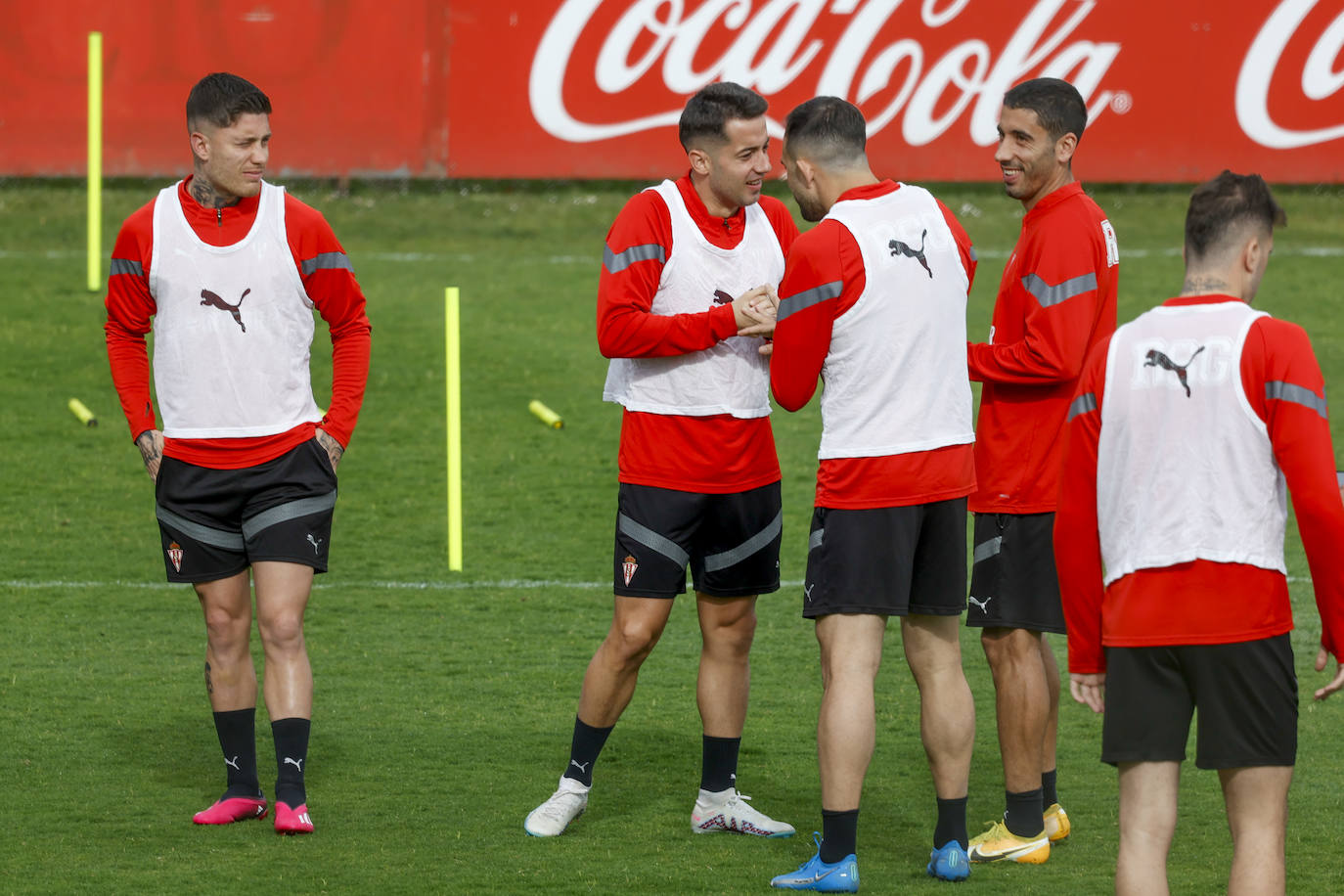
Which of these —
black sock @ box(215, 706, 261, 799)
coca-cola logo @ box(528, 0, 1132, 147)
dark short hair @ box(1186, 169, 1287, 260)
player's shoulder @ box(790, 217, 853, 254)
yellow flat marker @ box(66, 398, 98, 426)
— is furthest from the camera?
coca-cola logo @ box(528, 0, 1132, 147)

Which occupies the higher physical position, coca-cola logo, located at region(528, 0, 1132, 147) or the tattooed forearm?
coca-cola logo, located at region(528, 0, 1132, 147)

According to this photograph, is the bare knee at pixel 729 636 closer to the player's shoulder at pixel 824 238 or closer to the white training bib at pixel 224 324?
the player's shoulder at pixel 824 238

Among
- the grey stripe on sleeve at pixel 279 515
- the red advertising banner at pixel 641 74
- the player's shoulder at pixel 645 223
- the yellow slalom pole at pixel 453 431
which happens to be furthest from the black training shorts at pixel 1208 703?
the red advertising banner at pixel 641 74

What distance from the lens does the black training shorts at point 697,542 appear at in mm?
5055

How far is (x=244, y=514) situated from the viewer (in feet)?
16.5

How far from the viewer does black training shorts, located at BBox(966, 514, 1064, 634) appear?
4836 millimetres

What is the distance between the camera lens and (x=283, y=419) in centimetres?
502

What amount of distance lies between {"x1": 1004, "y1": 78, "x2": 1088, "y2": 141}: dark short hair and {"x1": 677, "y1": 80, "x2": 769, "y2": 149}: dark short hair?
0.71 meters

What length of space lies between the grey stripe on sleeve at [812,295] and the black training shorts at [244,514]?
1475mm

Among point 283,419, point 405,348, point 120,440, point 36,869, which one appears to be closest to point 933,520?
point 283,419

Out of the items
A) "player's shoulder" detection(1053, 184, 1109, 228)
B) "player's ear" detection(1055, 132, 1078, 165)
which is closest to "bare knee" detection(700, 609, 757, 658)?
"player's shoulder" detection(1053, 184, 1109, 228)

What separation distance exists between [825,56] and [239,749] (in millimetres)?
9896

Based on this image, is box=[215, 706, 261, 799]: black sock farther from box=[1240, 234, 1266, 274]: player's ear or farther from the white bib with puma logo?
box=[1240, 234, 1266, 274]: player's ear

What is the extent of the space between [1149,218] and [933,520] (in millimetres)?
10522
